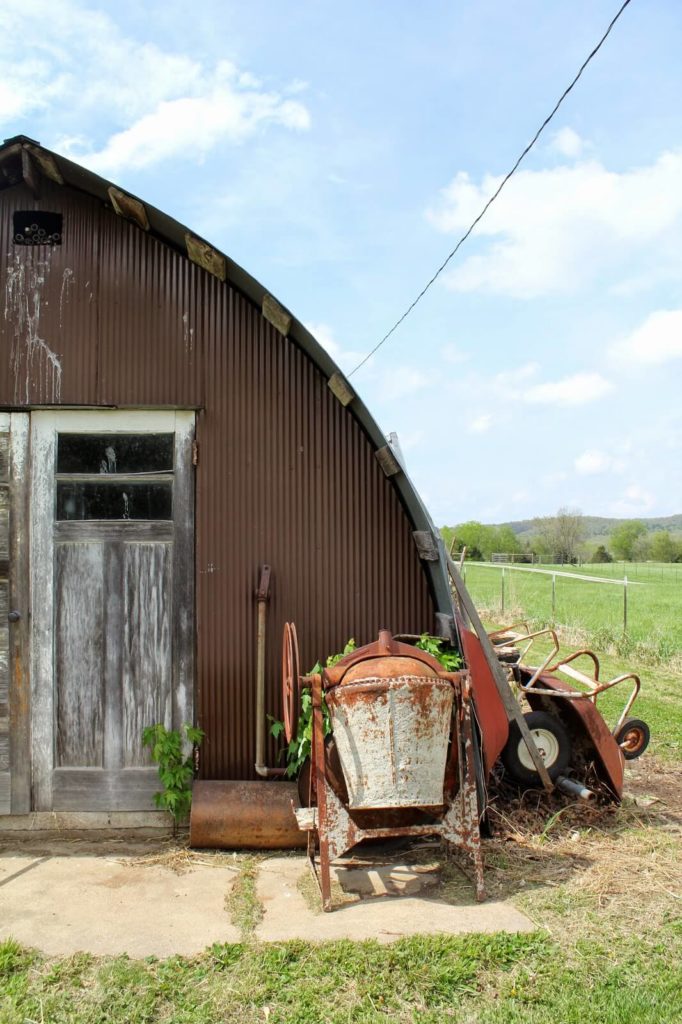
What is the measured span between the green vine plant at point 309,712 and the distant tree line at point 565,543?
248 feet

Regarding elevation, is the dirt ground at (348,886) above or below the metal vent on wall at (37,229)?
below

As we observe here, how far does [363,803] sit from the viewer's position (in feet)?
12.9

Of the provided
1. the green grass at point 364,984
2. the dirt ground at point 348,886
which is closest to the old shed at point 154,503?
the dirt ground at point 348,886

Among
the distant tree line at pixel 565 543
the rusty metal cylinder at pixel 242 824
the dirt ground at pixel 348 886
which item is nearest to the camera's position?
the dirt ground at pixel 348 886

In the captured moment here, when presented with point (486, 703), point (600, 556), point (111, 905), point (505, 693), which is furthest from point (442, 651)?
point (600, 556)

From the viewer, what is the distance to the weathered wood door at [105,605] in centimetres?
506

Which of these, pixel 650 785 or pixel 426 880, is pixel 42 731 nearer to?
pixel 426 880

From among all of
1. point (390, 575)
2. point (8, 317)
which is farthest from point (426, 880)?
point (8, 317)

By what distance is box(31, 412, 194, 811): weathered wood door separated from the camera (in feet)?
16.6

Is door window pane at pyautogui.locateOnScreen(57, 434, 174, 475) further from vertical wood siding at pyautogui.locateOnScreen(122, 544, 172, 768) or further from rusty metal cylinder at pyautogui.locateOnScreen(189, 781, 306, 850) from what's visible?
rusty metal cylinder at pyautogui.locateOnScreen(189, 781, 306, 850)

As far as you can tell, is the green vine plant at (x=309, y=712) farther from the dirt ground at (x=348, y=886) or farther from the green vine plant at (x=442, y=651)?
the dirt ground at (x=348, y=886)

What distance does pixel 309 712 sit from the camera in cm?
476

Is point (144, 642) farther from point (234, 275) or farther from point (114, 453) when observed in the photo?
point (234, 275)

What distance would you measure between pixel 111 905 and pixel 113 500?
2.52 meters
